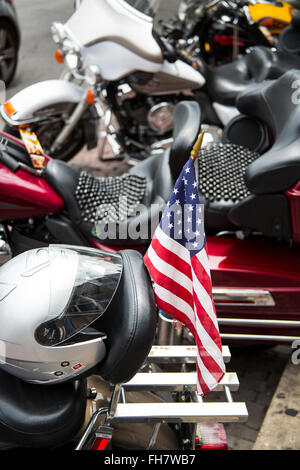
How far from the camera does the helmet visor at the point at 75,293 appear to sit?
147 cm

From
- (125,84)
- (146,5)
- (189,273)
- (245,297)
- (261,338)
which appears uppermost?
(146,5)

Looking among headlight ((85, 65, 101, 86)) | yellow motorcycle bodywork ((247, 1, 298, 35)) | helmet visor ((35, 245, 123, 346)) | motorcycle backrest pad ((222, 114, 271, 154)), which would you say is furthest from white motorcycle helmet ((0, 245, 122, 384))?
yellow motorcycle bodywork ((247, 1, 298, 35))

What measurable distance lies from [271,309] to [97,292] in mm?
1214

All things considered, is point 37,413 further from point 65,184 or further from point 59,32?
point 59,32

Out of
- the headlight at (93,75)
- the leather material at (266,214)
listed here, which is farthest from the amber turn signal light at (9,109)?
the leather material at (266,214)

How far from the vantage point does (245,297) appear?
8.24ft

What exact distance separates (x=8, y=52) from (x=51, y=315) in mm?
5065

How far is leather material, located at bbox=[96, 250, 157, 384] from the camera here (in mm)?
1511

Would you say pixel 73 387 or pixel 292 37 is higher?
pixel 292 37

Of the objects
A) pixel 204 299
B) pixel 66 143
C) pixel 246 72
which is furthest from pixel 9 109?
pixel 246 72

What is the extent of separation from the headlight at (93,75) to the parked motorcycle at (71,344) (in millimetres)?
2412

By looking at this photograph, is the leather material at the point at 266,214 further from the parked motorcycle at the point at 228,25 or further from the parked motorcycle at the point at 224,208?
the parked motorcycle at the point at 228,25

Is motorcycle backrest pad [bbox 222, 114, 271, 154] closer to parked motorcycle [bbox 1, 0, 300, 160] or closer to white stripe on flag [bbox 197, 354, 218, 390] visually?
parked motorcycle [bbox 1, 0, 300, 160]
